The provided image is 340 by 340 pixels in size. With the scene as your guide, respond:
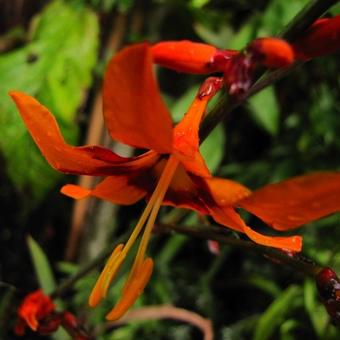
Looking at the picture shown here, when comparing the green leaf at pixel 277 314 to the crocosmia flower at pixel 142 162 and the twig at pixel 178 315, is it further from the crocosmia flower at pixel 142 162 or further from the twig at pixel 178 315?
the crocosmia flower at pixel 142 162

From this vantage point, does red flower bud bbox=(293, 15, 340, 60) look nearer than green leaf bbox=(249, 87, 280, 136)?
Yes

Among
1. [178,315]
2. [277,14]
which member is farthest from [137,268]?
[277,14]

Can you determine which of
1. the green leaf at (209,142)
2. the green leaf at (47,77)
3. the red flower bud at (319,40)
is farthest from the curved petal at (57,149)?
the green leaf at (47,77)

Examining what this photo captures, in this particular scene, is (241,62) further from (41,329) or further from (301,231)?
(301,231)

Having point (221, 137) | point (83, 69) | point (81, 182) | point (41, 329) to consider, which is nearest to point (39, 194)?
point (81, 182)

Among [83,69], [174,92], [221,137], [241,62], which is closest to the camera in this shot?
[241,62]

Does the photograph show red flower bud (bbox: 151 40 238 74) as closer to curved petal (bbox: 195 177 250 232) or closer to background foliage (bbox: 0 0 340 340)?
curved petal (bbox: 195 177 250 232)

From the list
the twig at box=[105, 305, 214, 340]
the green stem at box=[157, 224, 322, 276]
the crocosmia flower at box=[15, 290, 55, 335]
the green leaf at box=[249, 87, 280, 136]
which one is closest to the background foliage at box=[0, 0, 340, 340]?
the green leaf at box=[249, 87, 280, 136]
